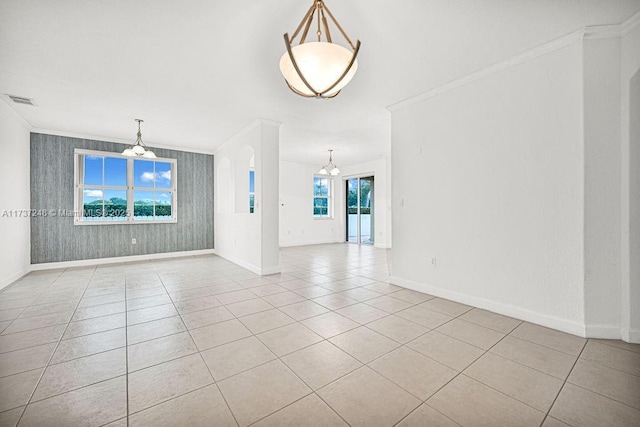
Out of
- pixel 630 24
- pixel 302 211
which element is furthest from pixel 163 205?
pixel 630 24

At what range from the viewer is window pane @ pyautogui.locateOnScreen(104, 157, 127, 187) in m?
5.79

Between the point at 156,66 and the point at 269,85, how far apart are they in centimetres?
121

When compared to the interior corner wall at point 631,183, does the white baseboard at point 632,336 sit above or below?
below

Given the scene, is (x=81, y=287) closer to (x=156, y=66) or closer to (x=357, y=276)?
(x=156, y=66)

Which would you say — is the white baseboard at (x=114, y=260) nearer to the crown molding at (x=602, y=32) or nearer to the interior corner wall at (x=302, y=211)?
the interior corner wall at (x=302, y=211)

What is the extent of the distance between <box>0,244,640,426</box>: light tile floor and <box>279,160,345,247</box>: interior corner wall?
5.27 m

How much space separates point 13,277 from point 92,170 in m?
2.36

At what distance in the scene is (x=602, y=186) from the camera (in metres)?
2.33

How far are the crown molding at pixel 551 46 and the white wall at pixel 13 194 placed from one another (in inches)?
242

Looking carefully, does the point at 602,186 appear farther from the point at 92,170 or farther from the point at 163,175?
the point at 92,170

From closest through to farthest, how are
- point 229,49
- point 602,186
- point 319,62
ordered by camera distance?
point 319,62, point 602,186, point 229,49

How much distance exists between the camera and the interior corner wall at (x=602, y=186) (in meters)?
2.30

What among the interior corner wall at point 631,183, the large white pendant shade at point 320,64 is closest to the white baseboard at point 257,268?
the large white pendant shade at point 320,64

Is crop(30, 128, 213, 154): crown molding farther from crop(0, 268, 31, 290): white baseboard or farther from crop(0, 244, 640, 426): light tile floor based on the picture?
crop(0, 244, 640, 426): light tile floor
